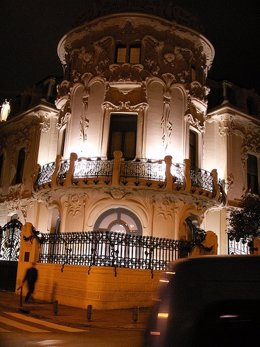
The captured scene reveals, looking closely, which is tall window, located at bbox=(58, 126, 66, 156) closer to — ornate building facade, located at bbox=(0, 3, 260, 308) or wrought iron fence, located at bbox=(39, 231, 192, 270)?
ornate building facade, located at bbox=(0, 3, 260, 308)

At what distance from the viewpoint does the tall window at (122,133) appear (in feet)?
70.0

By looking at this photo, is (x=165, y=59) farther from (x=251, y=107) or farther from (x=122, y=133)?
(x=251, y=107)

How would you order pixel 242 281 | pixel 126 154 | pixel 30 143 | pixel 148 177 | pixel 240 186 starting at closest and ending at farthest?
1. pixel 242 281
2. pixel 148 177
3. pixel 126 154
4. pixel 240 186
5. pixel 30 143

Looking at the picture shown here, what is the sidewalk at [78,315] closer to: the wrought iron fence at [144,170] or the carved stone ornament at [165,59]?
the wrought iron fence at [144,170]

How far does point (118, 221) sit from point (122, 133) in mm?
4280

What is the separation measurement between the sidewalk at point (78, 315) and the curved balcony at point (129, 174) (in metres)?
5.46

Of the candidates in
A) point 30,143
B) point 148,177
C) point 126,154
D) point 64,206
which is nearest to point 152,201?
point 148,177

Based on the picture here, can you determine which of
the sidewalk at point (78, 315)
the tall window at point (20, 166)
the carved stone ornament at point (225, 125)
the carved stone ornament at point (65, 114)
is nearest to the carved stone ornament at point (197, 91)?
the carved stone ornament at point (225, 125)

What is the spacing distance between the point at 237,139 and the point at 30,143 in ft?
41.3

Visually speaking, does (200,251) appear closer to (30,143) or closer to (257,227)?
(257,227)

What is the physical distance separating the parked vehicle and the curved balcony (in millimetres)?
16061

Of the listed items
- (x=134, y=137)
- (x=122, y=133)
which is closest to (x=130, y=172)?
A: (x=134, y=137)

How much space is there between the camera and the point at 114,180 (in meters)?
19.3

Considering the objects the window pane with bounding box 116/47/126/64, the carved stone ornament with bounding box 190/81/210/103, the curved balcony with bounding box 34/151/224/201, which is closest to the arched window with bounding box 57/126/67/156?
the curved balcony with bounding box 34/151/224/201
